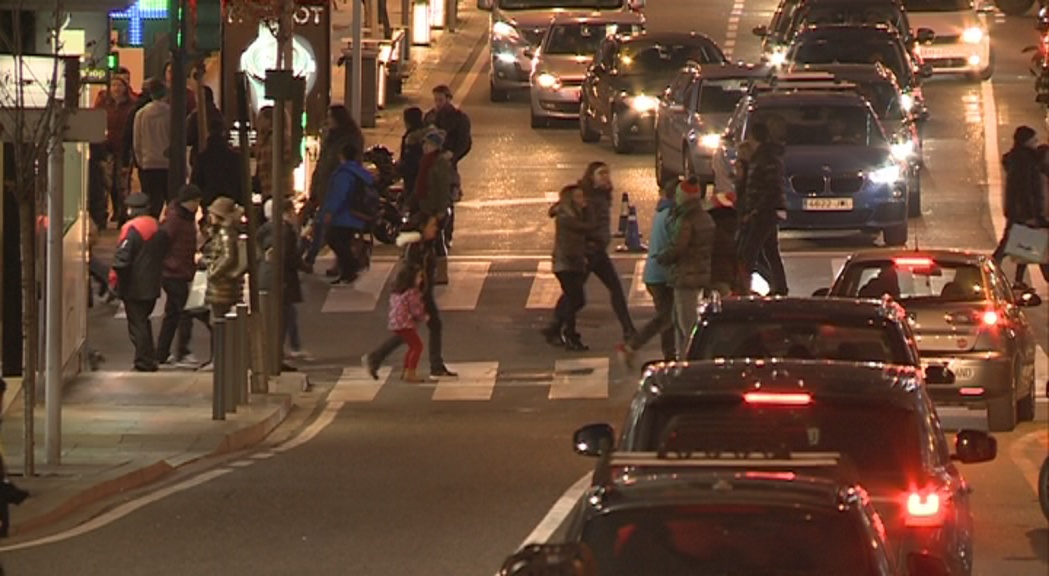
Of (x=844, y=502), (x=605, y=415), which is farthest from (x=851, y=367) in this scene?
(x=605, y=415)

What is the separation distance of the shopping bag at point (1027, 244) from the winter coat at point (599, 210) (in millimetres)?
4041

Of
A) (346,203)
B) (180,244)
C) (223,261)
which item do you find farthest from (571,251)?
(346,203)

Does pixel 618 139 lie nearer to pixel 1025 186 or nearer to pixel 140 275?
pixel 1025 186

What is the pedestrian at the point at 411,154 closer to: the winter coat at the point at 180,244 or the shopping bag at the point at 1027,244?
the winter coat at the point at 180,244

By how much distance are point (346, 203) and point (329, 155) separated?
Result: 4.31 ft

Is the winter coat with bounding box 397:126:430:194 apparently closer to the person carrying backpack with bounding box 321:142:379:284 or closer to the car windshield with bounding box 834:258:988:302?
the person carrying backpack with bounding box 321:142:379:284

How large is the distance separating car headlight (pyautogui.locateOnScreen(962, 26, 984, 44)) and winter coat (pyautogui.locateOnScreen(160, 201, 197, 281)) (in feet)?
74.6

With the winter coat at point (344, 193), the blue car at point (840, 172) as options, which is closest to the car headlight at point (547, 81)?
the blue car at point (840, 172)

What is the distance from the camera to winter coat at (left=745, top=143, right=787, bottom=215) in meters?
27.4

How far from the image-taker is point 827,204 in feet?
101

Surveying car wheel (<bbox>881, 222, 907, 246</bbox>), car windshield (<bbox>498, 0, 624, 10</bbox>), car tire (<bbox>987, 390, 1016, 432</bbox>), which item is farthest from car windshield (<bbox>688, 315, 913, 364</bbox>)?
car windshield (<bbox>498, 0, 624, 10</bbox>)

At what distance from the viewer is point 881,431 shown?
37.0 ft

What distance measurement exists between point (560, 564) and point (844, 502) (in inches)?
56.6

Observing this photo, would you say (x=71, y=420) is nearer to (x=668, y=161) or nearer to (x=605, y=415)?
(x=605, y=415)
